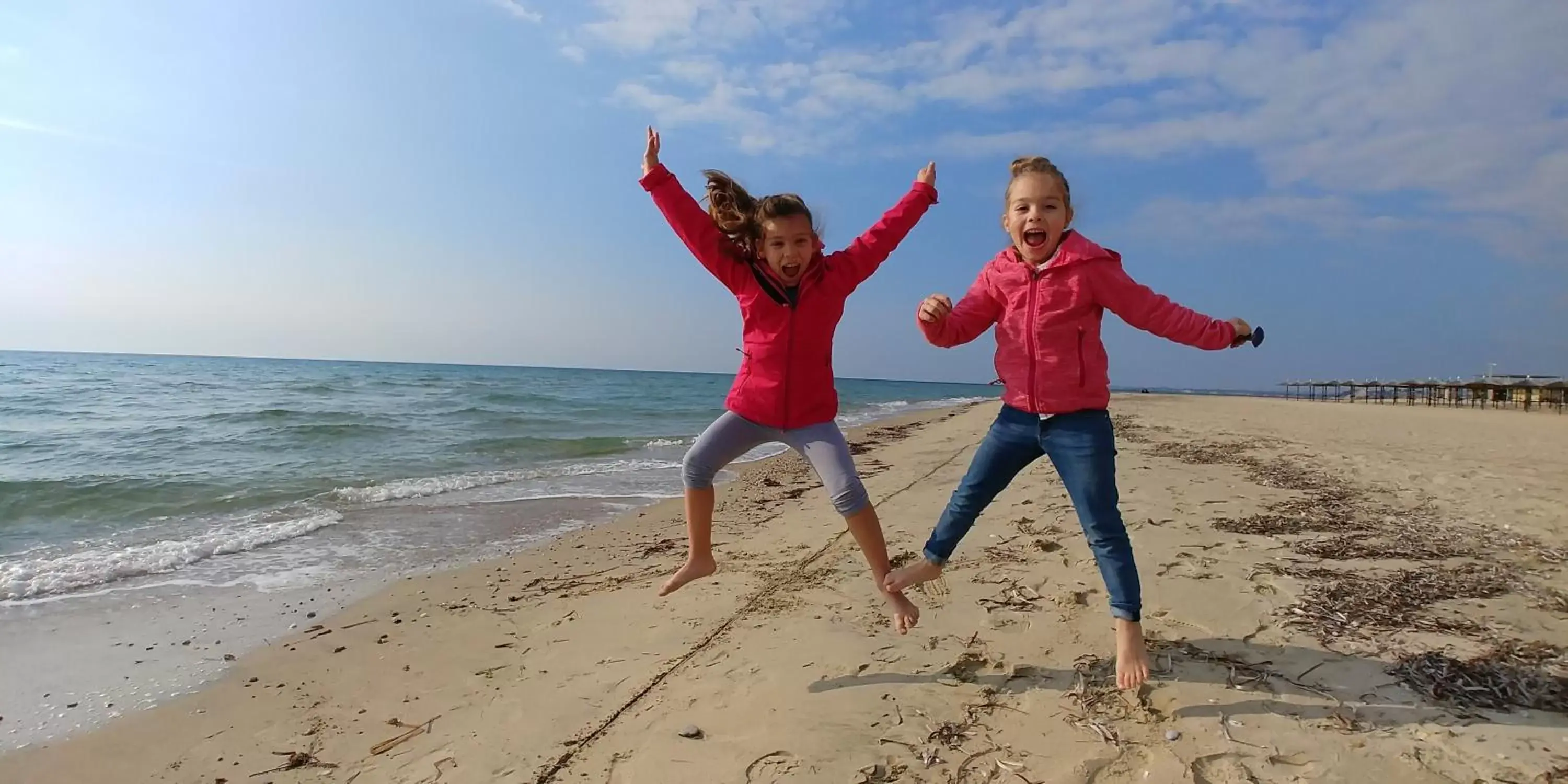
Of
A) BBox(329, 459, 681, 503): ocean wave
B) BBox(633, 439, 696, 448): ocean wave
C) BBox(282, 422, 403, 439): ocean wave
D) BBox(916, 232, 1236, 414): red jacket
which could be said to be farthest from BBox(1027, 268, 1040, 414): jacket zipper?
BBox(282, 422, 403, 439): ocean wave

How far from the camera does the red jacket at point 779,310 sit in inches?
117

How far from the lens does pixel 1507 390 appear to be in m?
36.1

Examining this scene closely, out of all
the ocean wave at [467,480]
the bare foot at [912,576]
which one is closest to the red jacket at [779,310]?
the bare foot at [912,576]

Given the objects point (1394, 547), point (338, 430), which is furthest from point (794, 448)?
point (338, 430)

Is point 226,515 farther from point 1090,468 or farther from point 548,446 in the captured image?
point 1090,468

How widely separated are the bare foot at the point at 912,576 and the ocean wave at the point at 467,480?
6.47m

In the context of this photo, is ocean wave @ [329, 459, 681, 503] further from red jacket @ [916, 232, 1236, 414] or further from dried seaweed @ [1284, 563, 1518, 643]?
dried seaweed @ [1284, 563, 1518, 643]

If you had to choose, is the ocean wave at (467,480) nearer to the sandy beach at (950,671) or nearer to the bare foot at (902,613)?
the sandy beach at (950,671)

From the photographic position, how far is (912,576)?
9.55ft

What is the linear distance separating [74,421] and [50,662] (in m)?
14.4

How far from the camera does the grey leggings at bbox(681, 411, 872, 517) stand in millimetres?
2914

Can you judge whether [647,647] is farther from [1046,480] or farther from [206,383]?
[206,383]

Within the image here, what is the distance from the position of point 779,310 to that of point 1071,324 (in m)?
1.11

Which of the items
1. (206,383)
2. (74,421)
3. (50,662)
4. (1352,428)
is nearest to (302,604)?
(50,662)
